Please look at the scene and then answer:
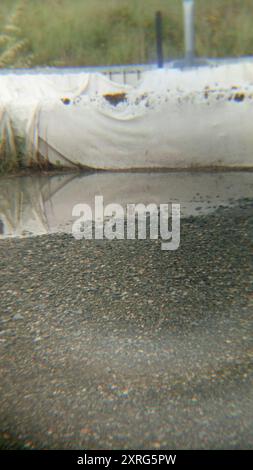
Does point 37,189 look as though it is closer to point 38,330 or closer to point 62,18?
point 38,330

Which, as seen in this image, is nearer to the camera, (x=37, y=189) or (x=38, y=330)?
(x=38, y=330)

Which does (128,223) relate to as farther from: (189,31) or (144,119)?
(189,31)

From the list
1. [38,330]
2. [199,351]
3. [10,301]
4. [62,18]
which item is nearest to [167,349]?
[199,351]

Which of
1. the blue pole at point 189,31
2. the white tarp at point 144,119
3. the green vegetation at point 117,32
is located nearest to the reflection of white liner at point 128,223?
the white tarp at point 144,119

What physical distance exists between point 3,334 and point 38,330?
0.18 m

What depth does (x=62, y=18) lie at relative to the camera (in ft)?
30.8

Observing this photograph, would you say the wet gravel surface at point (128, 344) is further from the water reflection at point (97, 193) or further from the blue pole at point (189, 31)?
the blue pole at point (189, 31)

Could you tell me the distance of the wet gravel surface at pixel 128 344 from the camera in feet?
6.06

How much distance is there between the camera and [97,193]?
17.4ft

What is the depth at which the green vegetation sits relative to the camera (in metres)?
8.60

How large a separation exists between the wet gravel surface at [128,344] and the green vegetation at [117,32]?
5.97 m
